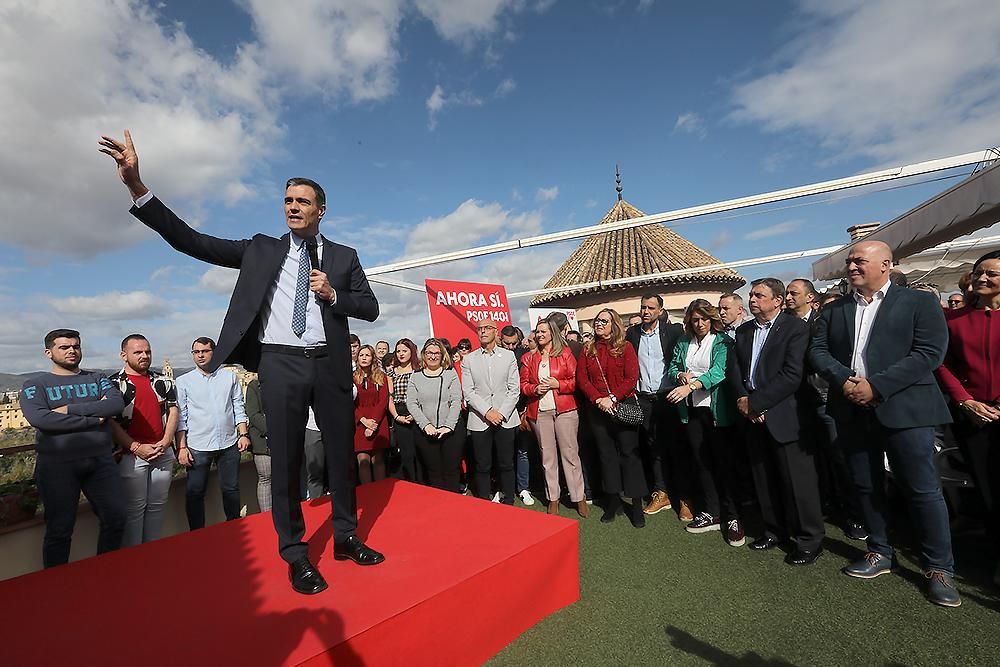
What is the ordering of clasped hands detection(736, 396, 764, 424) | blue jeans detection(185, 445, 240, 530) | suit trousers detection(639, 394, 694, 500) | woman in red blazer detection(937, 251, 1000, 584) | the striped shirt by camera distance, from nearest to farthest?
woman in red blazer detection(937, 251, 1000, 584), clasped hands detection(736, 396, 764, 424), blue jeans detection(185, 445, 240, 530), suit trousers detection(639, 394, 694, 500), the striped shirt

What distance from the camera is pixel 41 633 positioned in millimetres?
1922

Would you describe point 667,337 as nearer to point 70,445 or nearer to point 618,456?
point 618,456

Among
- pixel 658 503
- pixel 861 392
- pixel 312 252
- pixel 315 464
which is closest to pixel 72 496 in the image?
pixel 315 464

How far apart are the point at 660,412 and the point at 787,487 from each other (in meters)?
1.36

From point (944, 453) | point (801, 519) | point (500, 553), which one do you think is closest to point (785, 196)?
point (944, 453)

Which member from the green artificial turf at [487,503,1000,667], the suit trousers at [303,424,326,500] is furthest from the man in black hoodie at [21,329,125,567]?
the green artificial turf at [487,503,1000,667]

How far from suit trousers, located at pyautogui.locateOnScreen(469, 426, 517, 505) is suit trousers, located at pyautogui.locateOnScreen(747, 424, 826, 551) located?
2.20 metres

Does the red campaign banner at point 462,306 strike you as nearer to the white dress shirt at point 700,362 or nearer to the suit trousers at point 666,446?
the suit trousers at point 666,446

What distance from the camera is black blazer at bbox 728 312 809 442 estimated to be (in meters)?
3.23

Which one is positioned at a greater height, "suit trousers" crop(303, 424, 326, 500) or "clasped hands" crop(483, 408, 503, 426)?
"clasped hands" crop(483, 408, 503, 426)

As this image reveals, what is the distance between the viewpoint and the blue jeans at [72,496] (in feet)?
10.2

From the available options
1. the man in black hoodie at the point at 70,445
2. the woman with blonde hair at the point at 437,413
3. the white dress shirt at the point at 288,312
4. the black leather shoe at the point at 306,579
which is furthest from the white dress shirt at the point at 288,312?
the woman with blonde hair at the point at 437,413

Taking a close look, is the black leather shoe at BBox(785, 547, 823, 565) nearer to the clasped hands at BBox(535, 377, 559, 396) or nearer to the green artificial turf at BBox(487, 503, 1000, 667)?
the green artificial turf at BBox(487, 503, 1000, 667)

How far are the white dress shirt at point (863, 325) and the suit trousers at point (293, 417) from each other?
120 inches
